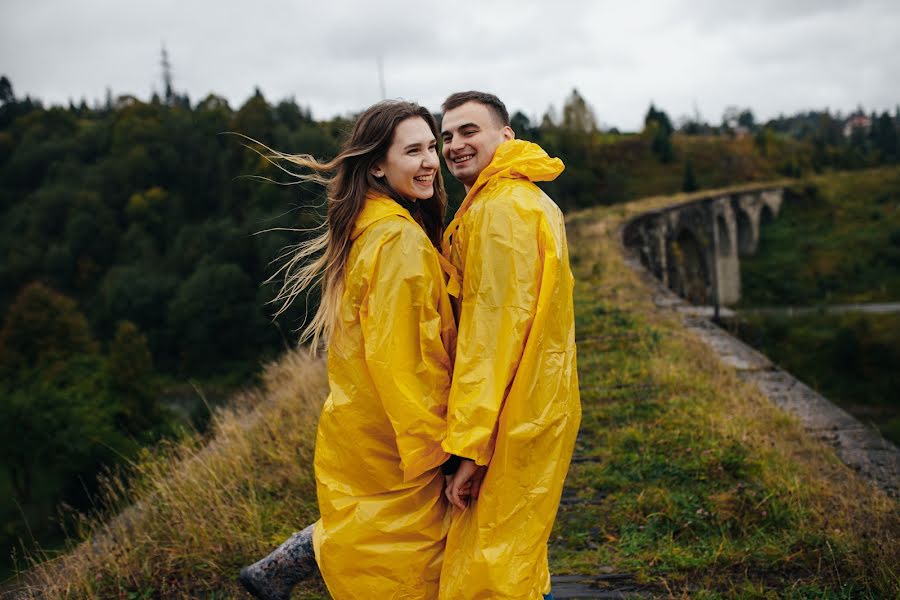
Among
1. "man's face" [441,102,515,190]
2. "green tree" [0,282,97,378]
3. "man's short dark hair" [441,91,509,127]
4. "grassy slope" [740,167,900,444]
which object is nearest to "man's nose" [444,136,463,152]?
"man's face" [441,102,515,190]

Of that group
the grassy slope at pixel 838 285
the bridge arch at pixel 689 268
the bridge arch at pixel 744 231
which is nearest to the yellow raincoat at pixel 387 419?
the grassy slope at pixel 838 285

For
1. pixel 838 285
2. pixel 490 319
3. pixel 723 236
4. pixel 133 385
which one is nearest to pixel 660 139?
pixel 838 285

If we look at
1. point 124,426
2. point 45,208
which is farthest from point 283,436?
point 45,208

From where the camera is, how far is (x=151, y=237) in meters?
54.3

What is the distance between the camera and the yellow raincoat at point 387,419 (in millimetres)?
1890

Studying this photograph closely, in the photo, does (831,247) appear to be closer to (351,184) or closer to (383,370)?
(351,184)

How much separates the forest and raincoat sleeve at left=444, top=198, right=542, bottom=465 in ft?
64.3

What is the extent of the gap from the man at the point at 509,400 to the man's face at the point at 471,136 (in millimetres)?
342

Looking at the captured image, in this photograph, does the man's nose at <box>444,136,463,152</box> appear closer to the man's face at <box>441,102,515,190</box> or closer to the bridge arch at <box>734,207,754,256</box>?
the man's face at <box>441,102,515,190</box>

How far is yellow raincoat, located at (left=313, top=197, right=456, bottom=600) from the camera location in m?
1.89

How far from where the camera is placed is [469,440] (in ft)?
5.95

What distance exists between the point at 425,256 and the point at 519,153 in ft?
1.55

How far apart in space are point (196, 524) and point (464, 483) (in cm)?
185

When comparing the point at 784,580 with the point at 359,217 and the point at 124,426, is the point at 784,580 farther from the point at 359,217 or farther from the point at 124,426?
the point at 124,426
